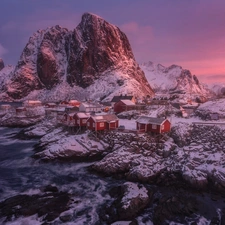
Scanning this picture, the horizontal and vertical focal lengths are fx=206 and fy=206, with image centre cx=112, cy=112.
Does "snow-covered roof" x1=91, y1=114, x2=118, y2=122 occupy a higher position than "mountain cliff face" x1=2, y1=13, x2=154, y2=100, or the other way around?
"mountain cliff face" x1=2, y1=13, x2=154, y2=100

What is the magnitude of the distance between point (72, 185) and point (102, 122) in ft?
54.6

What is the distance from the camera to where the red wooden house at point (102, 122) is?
132 feet

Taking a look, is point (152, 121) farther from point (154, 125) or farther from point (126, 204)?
point (126, 204)

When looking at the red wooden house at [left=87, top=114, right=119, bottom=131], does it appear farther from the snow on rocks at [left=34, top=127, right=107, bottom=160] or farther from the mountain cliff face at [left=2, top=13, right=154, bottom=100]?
the mountain cliff face at [left=2, top=13, right=154, bottom=100]

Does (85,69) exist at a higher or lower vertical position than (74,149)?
higher

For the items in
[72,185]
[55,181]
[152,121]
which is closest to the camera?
[72,185]

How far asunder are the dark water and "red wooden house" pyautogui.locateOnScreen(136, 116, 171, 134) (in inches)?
509

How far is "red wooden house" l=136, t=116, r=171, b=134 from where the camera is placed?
38.0m

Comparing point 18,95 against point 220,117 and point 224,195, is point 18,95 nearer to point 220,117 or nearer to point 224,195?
point 220,117

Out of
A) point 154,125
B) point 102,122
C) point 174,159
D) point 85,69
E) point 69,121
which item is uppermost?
point 85,69

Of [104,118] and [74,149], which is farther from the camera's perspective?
[104,118]

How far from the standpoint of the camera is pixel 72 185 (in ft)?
85.5

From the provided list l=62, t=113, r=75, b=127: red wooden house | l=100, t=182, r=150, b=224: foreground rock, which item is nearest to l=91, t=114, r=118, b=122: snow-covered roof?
l=62, t=113, r=75, b=127: red wooden house

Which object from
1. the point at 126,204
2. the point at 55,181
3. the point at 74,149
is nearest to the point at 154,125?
the point at 74,149
